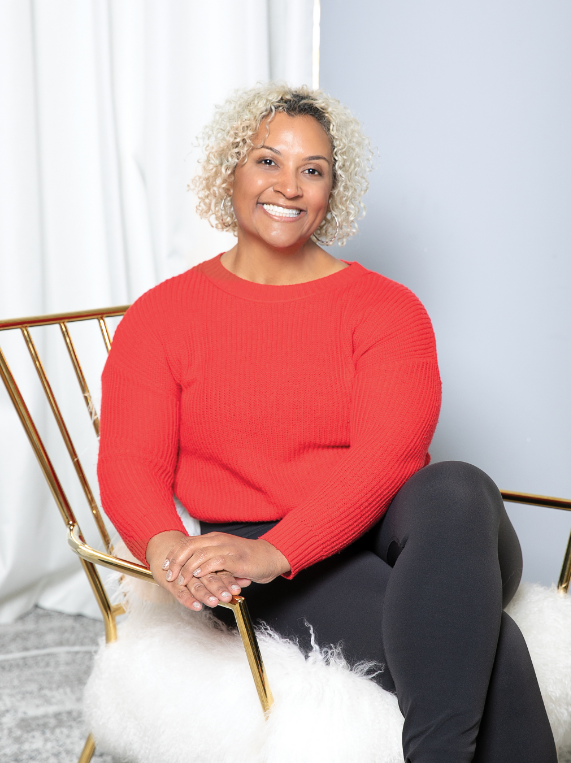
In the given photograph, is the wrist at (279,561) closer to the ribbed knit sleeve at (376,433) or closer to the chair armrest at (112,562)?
the ribbed knit sleeve at (376,433)

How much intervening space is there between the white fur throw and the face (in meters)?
0.64

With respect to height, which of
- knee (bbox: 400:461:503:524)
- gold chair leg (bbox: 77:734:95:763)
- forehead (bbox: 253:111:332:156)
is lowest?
gold chair leg (bbox: 77:734:95:763)

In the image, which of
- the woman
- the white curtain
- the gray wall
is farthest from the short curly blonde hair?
the white curtain

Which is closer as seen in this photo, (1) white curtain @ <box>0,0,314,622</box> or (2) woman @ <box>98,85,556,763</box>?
(2) woman @ <box>98,85,556,763</box>

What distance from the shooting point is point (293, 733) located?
93 centimetres

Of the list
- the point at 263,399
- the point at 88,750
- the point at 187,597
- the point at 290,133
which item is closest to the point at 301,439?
the point at 263,399

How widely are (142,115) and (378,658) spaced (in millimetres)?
1488

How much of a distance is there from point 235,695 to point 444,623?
30cm

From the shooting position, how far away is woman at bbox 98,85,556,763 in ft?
3.17

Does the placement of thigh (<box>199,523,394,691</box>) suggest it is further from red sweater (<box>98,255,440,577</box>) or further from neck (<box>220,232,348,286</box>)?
neck (<box>220,232,348,286</box>)

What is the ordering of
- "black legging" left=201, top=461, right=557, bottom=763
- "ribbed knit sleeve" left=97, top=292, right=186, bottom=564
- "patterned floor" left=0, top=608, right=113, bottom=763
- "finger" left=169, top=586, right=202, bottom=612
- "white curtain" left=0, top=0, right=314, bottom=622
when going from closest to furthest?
1. "black legging" left=201, top=461, right=557, bottom=763
2. "finger" left=169, top=586, right=202, bottom=612
3. "ribbed knit sleeve" left=97, top=292, right=186, bottom=564
4. "patterned floor" left=0, top=608, right=113, bottom=763
5. "white curtain" left=0, top=0, right=314, bottom=622

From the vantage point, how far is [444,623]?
0.91 meters

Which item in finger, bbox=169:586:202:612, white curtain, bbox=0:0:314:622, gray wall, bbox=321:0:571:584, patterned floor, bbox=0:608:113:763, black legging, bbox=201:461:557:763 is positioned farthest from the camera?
white curtain, bbox=0:0:314:622

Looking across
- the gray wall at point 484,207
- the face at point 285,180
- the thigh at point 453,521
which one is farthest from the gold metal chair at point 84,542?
the gray wall at point 484,207
